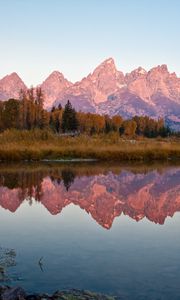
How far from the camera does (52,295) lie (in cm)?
962

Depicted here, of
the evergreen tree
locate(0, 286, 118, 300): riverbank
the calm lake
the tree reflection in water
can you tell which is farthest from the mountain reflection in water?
the evergreen tree

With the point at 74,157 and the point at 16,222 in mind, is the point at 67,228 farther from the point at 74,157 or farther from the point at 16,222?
the point at 74,157

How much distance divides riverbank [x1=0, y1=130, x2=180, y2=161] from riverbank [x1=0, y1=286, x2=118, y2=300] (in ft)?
119

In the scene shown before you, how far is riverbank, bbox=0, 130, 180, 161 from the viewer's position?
47250 millimetres

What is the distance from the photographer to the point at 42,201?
23172mm

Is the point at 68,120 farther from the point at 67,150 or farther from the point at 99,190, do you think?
the point at 99,190

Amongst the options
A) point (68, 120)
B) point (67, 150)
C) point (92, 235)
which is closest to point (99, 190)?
point (92, 235)

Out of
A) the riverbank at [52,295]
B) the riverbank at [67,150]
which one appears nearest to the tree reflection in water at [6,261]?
the riverbank at [52,295]

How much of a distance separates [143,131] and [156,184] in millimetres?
153919

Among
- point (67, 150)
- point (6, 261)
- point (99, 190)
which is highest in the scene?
point (67, 150)

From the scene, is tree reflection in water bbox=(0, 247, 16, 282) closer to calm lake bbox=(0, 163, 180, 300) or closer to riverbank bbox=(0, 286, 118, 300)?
calm lake bbox=(0, 163, 180, 300)

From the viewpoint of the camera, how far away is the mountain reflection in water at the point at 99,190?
21384mm

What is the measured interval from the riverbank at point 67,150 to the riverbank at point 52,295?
119ft

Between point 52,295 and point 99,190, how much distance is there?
1832 centimetres
